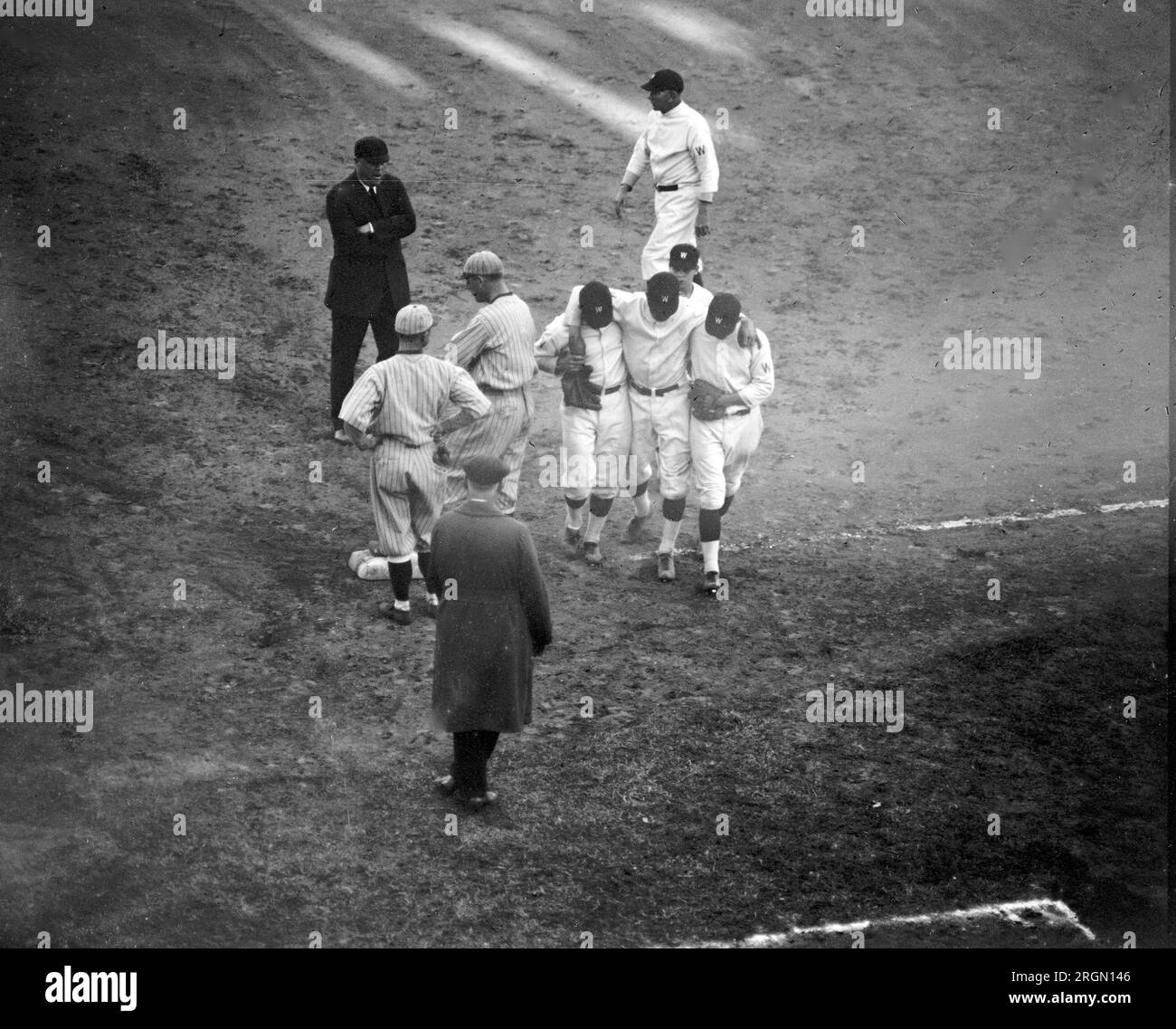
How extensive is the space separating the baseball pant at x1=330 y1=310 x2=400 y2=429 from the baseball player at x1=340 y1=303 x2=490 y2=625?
212 cm

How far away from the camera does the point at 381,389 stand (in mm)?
8398

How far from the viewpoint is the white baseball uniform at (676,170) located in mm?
11836

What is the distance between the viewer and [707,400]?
9438mm

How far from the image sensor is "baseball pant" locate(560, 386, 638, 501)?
969cm

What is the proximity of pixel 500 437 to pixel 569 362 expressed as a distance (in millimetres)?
671

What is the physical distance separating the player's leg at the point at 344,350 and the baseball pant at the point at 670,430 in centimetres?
222

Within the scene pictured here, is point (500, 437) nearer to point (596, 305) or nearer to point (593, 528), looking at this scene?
point (593, 528)

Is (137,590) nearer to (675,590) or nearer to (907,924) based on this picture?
(675,590)

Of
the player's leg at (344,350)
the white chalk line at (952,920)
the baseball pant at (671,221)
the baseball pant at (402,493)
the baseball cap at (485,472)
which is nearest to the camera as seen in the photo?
the white chalk line at (952,920)

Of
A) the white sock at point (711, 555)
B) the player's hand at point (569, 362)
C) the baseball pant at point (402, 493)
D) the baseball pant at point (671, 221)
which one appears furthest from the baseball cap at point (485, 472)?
the baseball pant at point (671, 221)

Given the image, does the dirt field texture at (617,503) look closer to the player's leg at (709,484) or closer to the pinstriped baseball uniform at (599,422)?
the player's leg at (709,484)

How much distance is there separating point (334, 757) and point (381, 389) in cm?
216

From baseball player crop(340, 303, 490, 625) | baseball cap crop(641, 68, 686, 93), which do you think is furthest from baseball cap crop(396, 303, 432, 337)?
baseball cap crop(641, 68, 686, 93)

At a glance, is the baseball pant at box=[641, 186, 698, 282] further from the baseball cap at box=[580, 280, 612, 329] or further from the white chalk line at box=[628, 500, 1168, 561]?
the white chalk line at box=[628, 500, 1168, 561]
